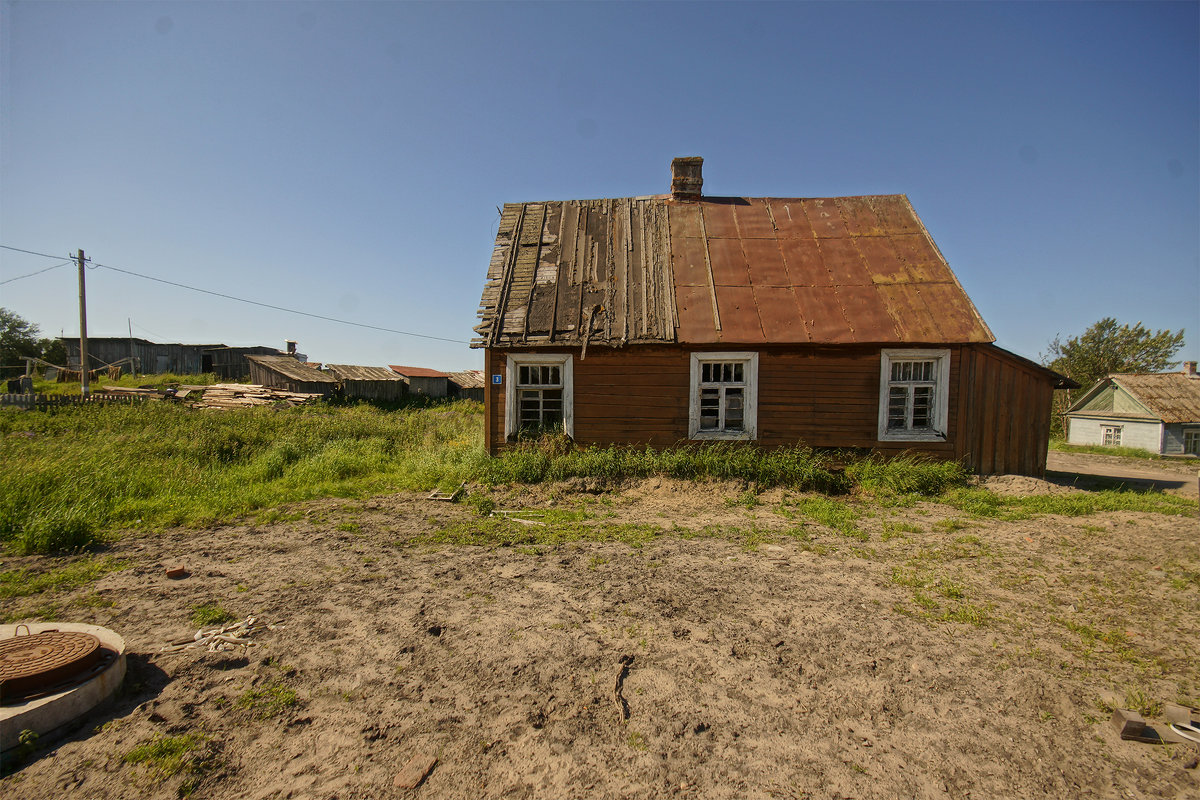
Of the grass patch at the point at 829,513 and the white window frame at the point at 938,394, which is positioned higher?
the white window frame at the point at 938,394

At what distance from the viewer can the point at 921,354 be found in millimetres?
9891

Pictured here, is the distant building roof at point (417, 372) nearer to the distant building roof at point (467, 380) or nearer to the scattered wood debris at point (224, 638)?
the distant building roof at point (467, 380)

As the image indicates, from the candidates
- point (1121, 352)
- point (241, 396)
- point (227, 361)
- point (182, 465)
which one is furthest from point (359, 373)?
point (1121, 352)

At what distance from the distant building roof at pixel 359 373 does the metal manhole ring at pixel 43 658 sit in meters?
23.9

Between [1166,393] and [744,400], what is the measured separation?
2796 cm

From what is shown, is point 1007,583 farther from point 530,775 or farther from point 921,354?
point 921,354

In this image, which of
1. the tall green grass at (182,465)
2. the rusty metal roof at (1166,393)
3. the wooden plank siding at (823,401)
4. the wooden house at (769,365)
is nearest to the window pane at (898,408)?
the wooden house at (769,365)

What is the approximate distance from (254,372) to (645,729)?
28.6m

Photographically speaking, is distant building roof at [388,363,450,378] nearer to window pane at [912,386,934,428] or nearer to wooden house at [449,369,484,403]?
wooden house at [449,369,484,403]

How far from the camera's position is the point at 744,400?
10141 millimetres

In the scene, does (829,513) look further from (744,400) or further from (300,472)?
(300,472)

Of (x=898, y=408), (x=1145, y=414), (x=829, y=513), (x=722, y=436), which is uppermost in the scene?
(x=898, y=408)

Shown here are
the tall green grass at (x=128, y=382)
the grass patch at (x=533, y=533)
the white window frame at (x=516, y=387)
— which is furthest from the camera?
the tall green grass at (x=128, y=382)

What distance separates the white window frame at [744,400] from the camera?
10023mm
